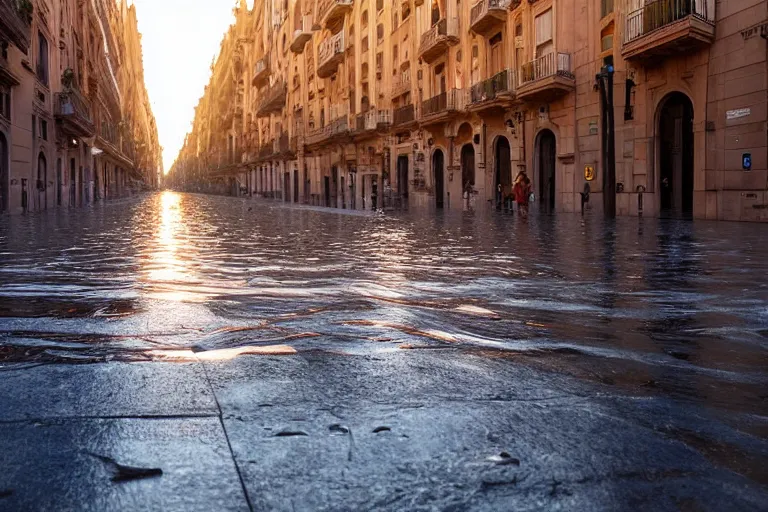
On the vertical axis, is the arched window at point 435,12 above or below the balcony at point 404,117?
above

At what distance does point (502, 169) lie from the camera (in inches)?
1089

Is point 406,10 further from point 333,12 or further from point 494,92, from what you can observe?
point 494,92

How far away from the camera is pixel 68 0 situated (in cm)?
3488

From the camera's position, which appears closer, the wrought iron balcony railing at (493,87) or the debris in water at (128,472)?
the debris in water at (128,472)

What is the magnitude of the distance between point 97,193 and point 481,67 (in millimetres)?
30031

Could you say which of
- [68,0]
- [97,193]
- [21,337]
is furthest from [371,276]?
[97,193]

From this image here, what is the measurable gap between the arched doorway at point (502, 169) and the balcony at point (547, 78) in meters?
3.83

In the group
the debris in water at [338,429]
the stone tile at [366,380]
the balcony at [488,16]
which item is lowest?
the debris in water at [338,429]

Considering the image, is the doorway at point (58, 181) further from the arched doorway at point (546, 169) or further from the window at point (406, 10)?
the arched doorway at point (546, 169)

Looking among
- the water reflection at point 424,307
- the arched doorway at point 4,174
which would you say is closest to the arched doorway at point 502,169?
the arched doorway at point 4,174

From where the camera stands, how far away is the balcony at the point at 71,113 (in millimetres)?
29188

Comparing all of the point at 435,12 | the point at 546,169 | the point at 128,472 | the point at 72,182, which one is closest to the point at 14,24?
the point at 72,182

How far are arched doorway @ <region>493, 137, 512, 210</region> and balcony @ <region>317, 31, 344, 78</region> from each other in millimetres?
15856

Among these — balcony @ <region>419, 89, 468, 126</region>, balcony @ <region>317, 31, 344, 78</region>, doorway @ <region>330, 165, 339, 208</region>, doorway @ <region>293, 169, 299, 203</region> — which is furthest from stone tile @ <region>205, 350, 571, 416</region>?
doorway @ <region>293, 169, 299, 203</region>
